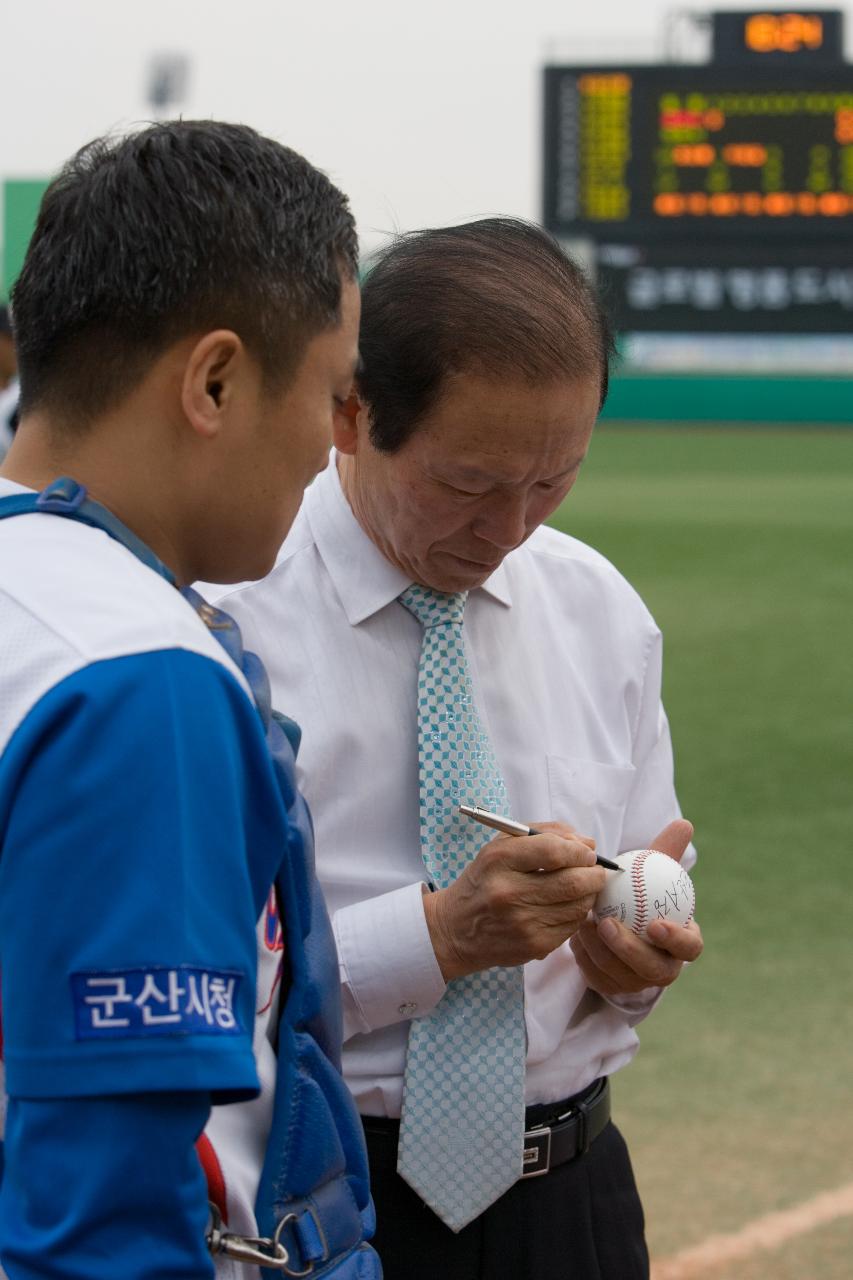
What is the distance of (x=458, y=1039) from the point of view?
5.67ft

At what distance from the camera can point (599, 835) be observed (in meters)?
1.90

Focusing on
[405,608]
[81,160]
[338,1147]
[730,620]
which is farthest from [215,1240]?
[730,620]

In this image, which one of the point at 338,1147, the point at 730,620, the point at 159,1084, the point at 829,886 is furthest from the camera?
the point at 730,620

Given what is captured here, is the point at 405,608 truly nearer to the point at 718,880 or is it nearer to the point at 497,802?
the point at 497,802

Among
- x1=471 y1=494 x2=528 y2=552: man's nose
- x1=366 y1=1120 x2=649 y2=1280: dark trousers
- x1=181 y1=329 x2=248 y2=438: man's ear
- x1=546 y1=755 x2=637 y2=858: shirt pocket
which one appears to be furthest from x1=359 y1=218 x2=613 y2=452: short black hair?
x1=366 y1=1120 x2=649 y2=1280: dark trousers

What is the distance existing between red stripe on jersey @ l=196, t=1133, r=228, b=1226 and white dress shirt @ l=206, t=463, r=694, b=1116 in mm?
566

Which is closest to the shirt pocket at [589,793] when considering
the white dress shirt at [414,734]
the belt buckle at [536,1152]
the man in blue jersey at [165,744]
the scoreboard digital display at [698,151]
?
the white dress shirt at [414,734]

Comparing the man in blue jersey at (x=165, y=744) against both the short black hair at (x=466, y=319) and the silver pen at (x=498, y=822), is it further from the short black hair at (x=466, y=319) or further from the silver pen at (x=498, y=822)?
the short black hair at (x=466, y=319)

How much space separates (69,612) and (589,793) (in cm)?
103

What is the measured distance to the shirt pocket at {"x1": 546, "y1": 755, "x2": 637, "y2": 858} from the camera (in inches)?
72.9

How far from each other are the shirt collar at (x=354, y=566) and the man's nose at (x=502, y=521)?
4.1 inches

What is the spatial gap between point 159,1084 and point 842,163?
23.3m

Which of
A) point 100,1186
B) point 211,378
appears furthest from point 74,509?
point 100,1186

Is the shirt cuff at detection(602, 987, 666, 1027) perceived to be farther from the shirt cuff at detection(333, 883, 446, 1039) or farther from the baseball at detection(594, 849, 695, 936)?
the shirt cuff at detection(333, 883, 446, 1039)
